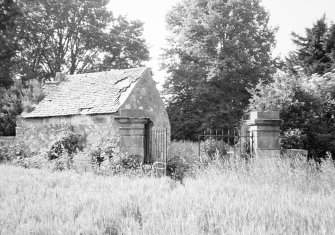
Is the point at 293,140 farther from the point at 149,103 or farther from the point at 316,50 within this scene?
the point at 316,50

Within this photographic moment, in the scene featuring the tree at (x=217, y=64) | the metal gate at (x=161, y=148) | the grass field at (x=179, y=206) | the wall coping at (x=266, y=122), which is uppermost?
the tree at (x=217, y=64)

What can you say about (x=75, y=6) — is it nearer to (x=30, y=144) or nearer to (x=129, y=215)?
(x=30, y=144)

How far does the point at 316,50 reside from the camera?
2159 cm

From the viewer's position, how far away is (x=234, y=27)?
20188mm

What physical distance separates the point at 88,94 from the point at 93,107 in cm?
149

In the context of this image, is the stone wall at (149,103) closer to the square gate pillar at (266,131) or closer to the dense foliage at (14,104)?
the square gate pillar at (266,131)

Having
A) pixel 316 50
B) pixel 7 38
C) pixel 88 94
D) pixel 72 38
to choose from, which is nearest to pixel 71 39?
pixel 72 38

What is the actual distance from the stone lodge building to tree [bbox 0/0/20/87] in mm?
5685

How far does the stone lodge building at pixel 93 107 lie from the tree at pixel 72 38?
32.4 ft

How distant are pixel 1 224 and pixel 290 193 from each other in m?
4.34

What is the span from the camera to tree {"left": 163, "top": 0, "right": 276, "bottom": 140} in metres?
20.1

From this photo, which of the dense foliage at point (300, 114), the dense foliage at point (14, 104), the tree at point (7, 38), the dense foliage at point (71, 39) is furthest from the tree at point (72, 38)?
the dense foliage at point (300, 114)

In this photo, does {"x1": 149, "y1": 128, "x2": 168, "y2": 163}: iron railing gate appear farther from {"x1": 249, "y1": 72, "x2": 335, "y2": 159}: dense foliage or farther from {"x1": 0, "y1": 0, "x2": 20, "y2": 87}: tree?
{"x1": 0, "y1": 0, "x2": 20, "y2": 87}: tree

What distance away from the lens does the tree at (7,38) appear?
63.7 feet
